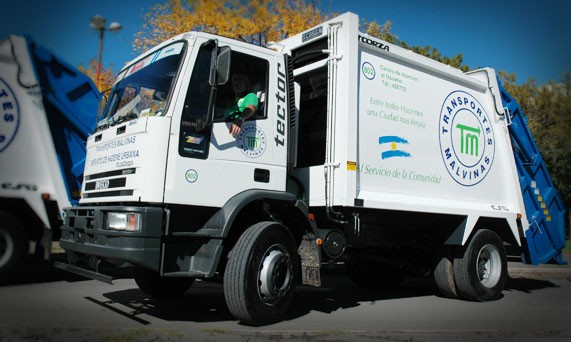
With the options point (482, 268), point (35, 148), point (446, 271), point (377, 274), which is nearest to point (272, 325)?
point (446, 271)

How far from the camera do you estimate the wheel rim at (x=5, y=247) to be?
6871 millimetres

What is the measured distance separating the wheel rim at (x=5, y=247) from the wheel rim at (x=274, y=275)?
12.9 ft

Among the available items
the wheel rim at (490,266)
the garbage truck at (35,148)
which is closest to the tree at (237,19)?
the garbage truck at (35,148)

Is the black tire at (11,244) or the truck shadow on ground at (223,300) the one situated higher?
the black tire at (11,244)

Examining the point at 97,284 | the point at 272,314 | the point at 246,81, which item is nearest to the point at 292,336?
the point at 272,314

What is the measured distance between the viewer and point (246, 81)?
18.2ft

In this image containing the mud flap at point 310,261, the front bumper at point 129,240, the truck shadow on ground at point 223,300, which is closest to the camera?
the front bumper at point 129,240

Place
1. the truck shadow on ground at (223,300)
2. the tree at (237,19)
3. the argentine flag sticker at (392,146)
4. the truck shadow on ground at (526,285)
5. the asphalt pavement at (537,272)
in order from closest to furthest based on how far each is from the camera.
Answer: the truck shadow on ground at (223,300) < the argentine flag sticker at (392,146) < the truck shadow on ground at (526,285) < the asphalt pavement at (537,272) < the tree at (237,19)

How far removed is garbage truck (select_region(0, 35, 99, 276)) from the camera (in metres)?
7.11

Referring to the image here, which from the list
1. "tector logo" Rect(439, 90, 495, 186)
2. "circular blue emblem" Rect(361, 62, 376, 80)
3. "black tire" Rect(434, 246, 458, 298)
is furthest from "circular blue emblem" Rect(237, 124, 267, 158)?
"black tire" Rect(434, 246, 458, 298)

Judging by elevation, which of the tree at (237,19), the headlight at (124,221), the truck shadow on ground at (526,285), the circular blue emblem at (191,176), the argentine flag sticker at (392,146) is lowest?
the truck shadow on ground at (526,285)

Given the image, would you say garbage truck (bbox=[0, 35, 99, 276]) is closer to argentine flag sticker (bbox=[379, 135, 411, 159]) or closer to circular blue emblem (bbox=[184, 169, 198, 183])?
circular blue emblem (bbox=[184, 169, 198, 183])

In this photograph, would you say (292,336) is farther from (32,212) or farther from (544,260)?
(544,260)

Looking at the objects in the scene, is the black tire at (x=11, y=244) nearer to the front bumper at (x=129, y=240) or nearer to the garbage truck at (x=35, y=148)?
the garbage truck at (x=35, y=148)
